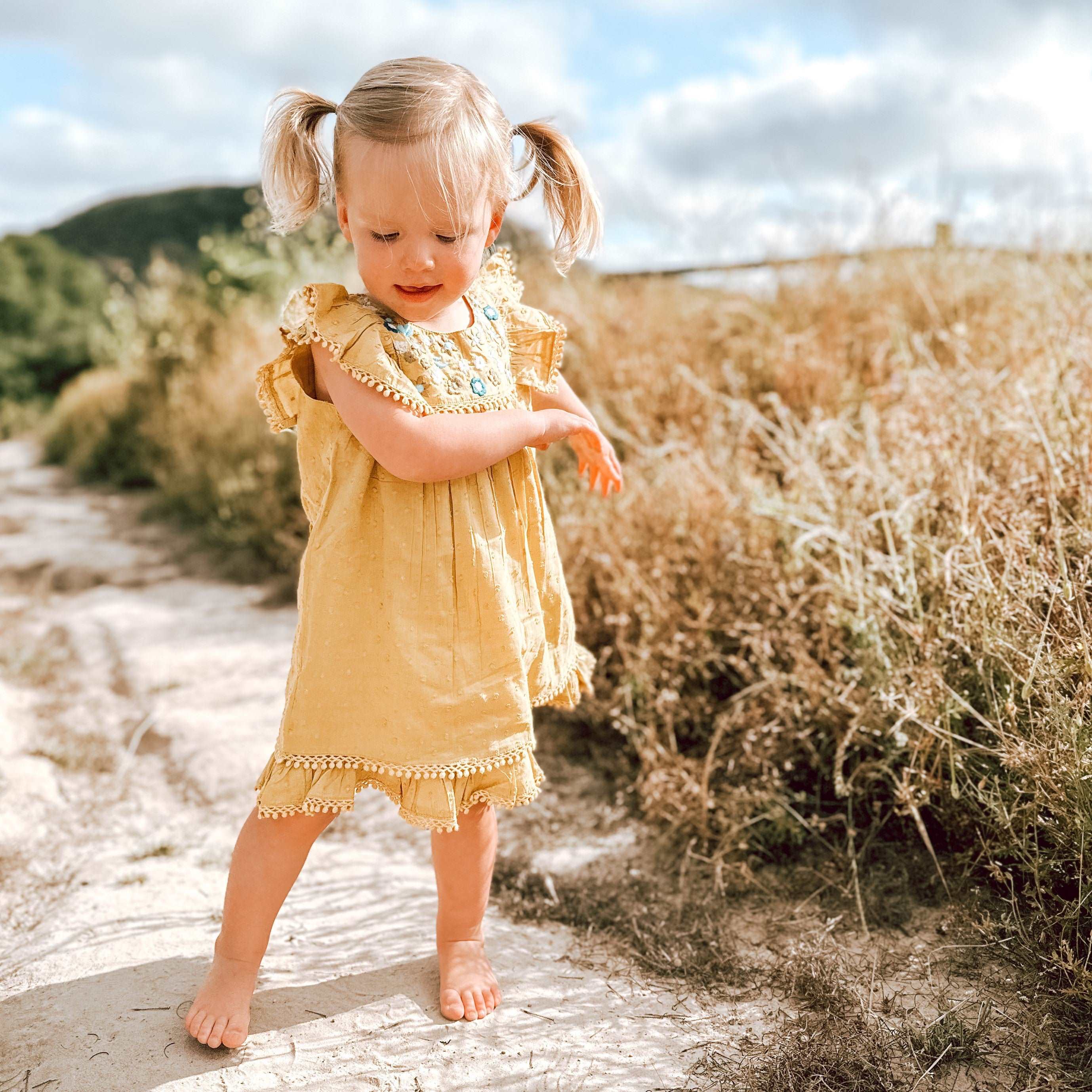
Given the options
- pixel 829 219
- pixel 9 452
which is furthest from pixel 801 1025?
pixel 9 452

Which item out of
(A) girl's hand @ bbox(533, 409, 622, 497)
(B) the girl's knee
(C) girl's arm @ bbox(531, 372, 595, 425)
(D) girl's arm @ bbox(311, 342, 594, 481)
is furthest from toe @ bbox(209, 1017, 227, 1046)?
(C) girl's arm @ bbox(531, 372, 595, 425)

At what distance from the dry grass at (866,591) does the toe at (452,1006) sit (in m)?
0.42

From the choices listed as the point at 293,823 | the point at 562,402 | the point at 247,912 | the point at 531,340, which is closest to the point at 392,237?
the point at 531,340

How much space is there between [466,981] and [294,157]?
142 centimetres

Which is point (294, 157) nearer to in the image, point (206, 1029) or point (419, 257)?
point (419, 257)

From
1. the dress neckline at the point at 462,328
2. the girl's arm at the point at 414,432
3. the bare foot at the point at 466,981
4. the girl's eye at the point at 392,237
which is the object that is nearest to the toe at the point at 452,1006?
the bare foot at the point at 466,981

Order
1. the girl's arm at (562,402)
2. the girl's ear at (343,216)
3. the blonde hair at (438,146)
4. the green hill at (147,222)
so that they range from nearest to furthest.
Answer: the blonde hair at (438,146), the girl's ear at (343,216), the girl's arm at (562,402), the green hill at (147,222)

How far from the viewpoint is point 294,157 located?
1.64 meters

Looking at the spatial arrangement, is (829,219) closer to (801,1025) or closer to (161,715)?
(161,715)

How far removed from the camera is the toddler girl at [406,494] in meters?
1.50

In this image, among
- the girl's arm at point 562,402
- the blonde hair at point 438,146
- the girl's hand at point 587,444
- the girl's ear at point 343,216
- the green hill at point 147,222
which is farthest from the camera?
the green hill at point 147,222

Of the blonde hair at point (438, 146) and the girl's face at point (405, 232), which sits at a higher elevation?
the blonde hair at point (438, 146)

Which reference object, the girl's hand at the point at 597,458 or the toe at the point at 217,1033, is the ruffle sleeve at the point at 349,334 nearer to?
the girl's hand at the point at 597,458

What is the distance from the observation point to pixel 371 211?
1484 mm
